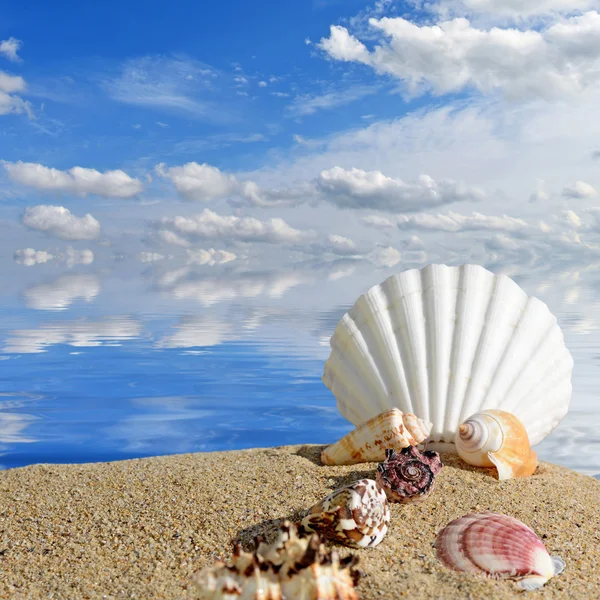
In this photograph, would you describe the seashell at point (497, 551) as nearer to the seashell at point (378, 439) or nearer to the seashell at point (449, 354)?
the seashell at point (378, 439)

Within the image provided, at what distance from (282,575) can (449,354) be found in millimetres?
3790

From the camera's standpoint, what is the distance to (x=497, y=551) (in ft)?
11.7

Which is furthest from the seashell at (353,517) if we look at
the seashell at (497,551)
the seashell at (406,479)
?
the seashell at (406,479)

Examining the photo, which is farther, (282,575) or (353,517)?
(353,517)

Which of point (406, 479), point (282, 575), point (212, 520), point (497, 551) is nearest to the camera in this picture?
point (282, 575)

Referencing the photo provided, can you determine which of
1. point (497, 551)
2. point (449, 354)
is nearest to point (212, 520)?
point (497, 551)

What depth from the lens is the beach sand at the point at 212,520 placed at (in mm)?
3381

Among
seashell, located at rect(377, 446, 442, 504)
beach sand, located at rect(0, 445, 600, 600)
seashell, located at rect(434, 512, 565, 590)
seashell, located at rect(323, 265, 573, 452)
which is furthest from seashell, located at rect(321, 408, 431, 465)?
seashell, located at rect(434, 512, 565, 590)

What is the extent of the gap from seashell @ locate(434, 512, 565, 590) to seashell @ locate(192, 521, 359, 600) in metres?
1.30

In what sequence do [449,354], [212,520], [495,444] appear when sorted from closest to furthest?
[212,520]
[495,444]
[449,354]

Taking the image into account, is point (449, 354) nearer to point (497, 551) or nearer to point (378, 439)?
point (378, 439)

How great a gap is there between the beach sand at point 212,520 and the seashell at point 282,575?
0.69 m

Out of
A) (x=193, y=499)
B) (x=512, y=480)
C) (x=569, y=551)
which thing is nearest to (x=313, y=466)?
(x=193, y=499)

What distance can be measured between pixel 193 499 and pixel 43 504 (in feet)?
3.82
